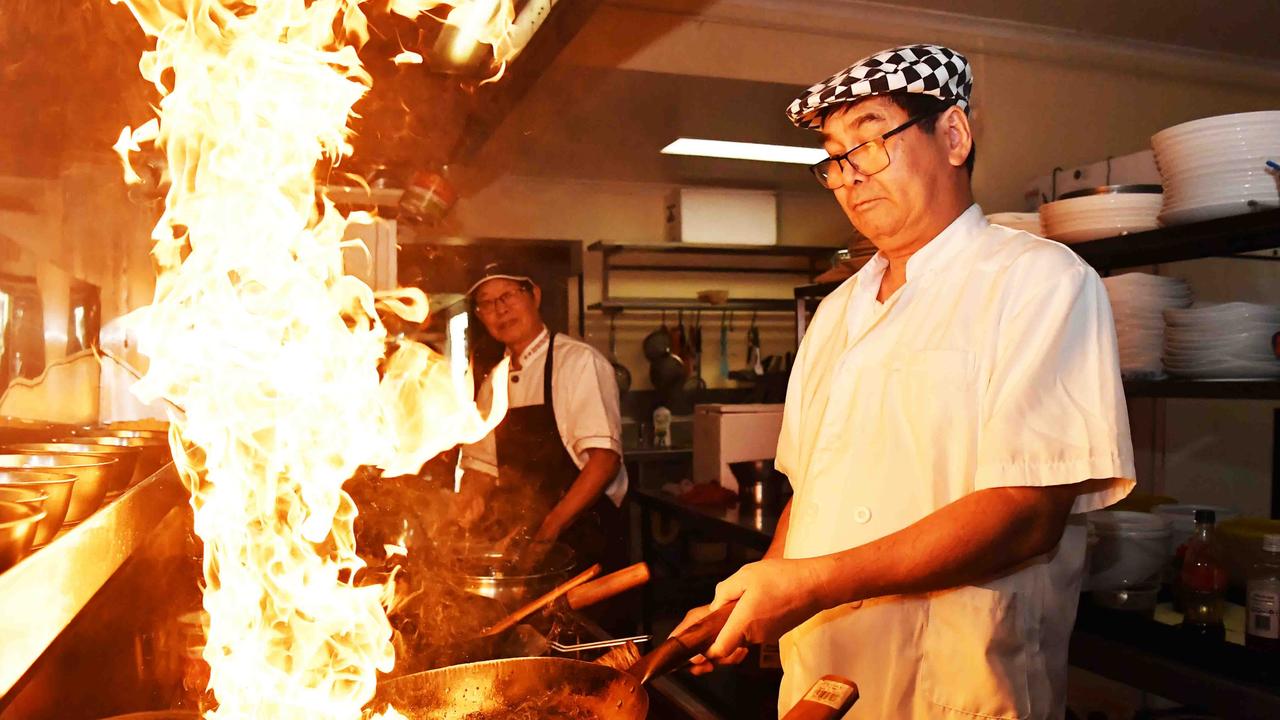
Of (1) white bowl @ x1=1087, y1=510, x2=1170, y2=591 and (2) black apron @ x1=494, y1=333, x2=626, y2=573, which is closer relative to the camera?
(1) white bowl @ x1=1087, y1=510, x2=1170, y2=591

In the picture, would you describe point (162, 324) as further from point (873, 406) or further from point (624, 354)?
point (624, 354)

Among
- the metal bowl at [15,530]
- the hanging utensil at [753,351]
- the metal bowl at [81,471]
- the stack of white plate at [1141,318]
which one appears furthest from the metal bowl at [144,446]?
the hanging utensil at [753,351]

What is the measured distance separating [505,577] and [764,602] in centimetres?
99

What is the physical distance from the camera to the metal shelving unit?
23.0ft

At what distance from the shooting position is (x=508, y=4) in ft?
6.46

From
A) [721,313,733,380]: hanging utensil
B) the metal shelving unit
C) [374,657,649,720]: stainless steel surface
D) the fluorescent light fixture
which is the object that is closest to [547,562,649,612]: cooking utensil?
[374,657,649,720]: stainless steel surface

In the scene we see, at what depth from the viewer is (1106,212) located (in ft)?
9.29

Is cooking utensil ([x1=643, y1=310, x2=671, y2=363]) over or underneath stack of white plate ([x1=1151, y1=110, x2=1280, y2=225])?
underneath

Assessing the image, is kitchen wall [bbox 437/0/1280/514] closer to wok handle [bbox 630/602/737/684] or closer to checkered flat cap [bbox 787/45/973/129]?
checkered flat cap [bbox 787/45/973/129]

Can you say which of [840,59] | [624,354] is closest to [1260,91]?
[840,59]

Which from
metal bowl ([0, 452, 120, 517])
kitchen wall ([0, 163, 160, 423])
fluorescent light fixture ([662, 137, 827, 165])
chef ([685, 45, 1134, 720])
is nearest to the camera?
metal bowl ([0, 452, 120, 517])

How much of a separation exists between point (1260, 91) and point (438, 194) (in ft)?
16.0

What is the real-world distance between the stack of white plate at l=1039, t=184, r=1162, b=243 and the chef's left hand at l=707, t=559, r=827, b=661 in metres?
2.05

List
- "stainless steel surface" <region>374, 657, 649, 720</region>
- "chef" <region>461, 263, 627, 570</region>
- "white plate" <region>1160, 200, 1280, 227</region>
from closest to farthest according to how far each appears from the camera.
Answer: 1. "stainless steel surface" <region>374, 657, 649, 720</region>
2. "white plate" <region>1160, 200, 1280, 227</region>
3. "chef" <region>461, 263, 627, 570</region>
